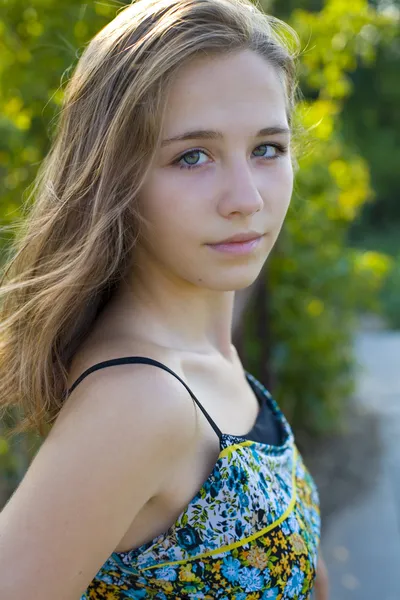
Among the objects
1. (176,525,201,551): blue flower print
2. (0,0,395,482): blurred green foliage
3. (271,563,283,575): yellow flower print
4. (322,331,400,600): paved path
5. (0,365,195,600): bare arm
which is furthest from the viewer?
(0,0,395,482): blurred green foliage

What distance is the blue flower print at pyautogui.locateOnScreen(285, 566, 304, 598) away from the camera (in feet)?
4.27

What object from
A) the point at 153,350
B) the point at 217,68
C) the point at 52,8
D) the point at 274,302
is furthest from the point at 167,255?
the point at 274,302

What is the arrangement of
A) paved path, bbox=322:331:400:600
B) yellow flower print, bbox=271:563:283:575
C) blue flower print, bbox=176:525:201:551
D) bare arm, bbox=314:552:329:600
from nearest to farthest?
blue flower print, bbox=176:525:201:551 < yellow flower print, bbox=271:563:283:575 < bare arm, bbox=314:552:329:600 < paved path, bbox=322:331:400:600

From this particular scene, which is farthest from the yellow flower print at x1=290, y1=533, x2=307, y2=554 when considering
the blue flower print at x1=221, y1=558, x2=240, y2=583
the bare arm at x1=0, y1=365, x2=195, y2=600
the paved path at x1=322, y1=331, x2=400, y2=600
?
the paved path at x1=322, y1=331, x2=400, y2=600

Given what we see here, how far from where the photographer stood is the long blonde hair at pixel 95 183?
1.21 m

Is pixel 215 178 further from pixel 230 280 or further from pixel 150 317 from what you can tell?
pixel 150 317

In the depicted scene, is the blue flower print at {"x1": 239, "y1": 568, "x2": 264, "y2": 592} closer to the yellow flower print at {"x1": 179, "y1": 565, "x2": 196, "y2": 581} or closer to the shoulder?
the yellow flower print at {"x1": 179, "y1": 565, "x2": 196, "y2": 581}

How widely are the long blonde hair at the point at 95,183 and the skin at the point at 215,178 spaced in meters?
0.03

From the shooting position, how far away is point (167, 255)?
4.30 feet

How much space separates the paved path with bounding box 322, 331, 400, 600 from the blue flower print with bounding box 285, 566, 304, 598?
85.2 inches

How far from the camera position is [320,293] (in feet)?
15.1

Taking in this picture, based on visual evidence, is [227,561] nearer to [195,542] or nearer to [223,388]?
[195,542]

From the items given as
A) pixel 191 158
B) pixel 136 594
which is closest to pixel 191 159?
pixel 191 158

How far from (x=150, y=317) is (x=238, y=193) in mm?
300
